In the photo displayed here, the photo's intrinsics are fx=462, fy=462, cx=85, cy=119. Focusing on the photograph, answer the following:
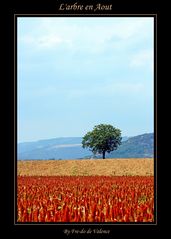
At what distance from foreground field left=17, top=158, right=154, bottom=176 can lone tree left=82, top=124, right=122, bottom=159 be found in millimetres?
21403

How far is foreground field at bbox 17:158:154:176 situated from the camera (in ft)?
175

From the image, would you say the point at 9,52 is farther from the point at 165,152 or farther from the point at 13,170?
the point at 165,152

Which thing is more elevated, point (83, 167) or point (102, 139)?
point (102, 139)

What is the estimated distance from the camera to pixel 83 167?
193 feet

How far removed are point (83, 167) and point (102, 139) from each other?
87.1 ft

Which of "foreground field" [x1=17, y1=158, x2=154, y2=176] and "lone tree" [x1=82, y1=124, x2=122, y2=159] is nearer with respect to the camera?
"foreground field" [x1=17, y1=158, x2=154, y2=176]

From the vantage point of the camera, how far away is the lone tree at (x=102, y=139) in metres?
85.4

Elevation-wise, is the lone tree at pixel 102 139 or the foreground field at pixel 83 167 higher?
the lone tree at pixel 102 139

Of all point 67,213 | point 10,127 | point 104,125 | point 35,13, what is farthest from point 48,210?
point 104,125

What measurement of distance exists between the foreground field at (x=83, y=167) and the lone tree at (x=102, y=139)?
70.2ft

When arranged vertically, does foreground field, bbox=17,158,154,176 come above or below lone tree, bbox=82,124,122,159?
below

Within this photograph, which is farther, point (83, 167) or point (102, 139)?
point (102, 139)

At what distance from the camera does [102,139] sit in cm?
8500

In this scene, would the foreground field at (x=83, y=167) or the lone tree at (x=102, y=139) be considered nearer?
the foreground field at (x=83, y=167)
